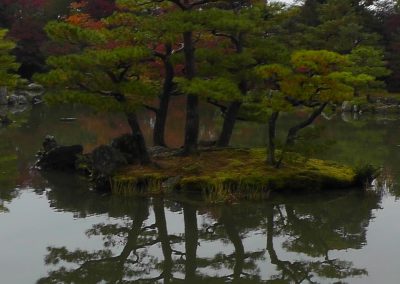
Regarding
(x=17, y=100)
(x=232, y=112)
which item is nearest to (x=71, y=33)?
(x=232, y=112)

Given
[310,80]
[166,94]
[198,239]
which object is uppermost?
[310,80]

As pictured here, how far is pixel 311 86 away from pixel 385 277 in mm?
4215

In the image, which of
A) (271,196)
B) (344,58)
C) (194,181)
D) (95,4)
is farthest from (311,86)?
(95,4)

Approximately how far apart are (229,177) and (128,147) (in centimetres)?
252

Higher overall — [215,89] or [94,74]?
[94,74]

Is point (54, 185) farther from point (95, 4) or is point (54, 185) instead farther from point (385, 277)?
point (95, 4)

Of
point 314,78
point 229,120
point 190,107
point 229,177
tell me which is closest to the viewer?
point 314,78

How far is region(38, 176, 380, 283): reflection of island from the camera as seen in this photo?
6465 mm

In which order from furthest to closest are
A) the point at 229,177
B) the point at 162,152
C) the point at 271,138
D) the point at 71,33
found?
1. the point at 162,152
2. the point at 271,138
3. the point at 229,177
4. the point at 71,33

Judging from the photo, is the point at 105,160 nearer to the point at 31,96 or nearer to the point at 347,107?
the point at 347,107

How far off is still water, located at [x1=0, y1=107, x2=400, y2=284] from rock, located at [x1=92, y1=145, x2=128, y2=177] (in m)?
0.51

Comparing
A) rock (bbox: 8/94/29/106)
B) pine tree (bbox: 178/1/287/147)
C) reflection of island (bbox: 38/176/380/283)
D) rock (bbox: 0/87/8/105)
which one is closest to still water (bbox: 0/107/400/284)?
reflection of island (bbox: 38/176/380/283)

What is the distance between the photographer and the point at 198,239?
25.7ft

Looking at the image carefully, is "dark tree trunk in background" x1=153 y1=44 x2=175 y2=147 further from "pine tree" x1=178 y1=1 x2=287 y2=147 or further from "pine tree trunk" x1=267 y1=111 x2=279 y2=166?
"pine tree trunk" x1=267 y1=111 x2=279 y2=166
